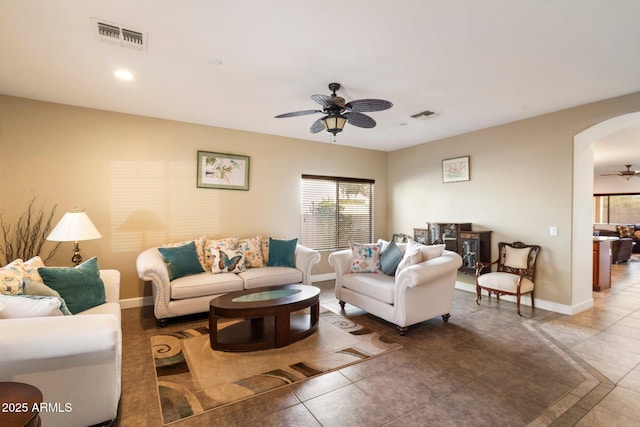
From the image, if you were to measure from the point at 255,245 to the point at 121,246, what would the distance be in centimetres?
182

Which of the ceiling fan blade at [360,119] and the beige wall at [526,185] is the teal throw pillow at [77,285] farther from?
the beige wall at [526,185]

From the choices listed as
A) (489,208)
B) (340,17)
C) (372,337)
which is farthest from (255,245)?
(489,208)

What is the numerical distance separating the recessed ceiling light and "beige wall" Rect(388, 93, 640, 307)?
4.93 m

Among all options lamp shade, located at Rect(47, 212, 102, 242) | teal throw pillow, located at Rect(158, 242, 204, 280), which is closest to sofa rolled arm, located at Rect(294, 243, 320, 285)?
teal throw pillow, located at Rect(158, 242, 204, 280)

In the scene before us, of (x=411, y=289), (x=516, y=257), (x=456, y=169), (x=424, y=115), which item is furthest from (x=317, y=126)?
(x=516, y=257)

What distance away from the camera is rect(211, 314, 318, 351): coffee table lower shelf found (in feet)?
9.58

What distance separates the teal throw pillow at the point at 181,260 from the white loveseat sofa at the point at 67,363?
2.05 meters

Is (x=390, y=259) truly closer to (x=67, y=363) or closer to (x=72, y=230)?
(x=67, y=363)

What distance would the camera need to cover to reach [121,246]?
4.15 metres

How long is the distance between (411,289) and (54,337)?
2966 mm

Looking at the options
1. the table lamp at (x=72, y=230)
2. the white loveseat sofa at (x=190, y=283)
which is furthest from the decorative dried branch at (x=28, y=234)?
the white loveseat sofa at (x=190, y=283)

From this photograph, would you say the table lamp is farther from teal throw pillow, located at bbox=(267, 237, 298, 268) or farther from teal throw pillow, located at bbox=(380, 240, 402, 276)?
teal throw pillow, located at bbox=(380, 240, 402, 276)

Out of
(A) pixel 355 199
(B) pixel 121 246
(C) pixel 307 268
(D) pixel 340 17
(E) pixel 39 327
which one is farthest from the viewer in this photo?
(A) pixel 355 199

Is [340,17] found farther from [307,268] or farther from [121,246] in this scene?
[121,246]
